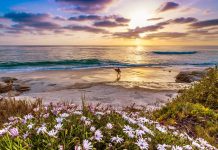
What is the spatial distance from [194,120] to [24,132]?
16.9ft

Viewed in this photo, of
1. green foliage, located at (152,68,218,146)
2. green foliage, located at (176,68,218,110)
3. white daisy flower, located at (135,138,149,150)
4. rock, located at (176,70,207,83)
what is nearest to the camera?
white daisy flower, located at (135,138,149,150)

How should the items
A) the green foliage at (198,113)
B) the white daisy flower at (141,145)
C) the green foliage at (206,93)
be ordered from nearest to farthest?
the white daisy flower at (141,145), the green foliage at (198,113), the green foliage at (206,93)

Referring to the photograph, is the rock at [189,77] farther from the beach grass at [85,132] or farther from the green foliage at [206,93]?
the beach grass at [85,132]

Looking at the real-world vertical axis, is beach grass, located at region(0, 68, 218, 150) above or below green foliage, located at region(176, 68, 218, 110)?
above

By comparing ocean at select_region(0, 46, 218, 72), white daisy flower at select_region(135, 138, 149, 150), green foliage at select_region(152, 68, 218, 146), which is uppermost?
white daisy flower at select_region(135, 138, 149, 150)

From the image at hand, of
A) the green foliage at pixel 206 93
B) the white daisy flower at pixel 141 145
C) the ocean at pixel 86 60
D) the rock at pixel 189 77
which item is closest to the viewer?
the white daisy flower at pixel 141 145

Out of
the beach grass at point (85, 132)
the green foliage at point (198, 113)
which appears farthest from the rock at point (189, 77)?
the beach grass at point (85, 132)

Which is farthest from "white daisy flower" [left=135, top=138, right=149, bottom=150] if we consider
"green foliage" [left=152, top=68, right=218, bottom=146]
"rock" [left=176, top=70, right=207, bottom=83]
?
"rock" [left=176, top=70, right=207, bottom=83]

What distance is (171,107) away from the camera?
7484 mm

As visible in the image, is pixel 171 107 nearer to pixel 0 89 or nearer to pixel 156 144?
pixel 156 144

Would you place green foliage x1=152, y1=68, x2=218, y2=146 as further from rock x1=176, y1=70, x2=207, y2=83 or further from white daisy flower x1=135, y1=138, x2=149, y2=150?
rock x1=176, y1=70, x2=207, y2=83

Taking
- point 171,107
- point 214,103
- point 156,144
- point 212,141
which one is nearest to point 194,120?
point 171,107

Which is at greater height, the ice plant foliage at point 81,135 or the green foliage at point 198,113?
the ice plant foliage at point 81,135

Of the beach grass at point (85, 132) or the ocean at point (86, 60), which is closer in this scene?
the beach grass at point (85, 132)
